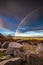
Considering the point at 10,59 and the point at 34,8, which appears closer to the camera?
Answer: the point at 10,59

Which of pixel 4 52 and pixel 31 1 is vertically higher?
pixel 31 1

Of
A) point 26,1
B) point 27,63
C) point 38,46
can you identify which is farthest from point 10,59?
point 26,1

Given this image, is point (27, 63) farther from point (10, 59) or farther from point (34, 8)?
point (34, 8)

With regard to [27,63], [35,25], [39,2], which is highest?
[39,2]

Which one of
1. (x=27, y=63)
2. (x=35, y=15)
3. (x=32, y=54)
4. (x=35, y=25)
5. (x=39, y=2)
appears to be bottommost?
(x=27, y=63)

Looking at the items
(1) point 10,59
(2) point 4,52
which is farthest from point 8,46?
(1) point 10,59

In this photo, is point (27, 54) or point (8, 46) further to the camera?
point (8, 46)

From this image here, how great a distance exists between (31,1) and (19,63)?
0.94 meters

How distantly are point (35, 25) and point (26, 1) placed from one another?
407mm

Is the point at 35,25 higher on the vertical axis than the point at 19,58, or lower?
higher

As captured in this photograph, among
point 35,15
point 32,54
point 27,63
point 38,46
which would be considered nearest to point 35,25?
point 35,15

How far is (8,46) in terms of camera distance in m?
2.03

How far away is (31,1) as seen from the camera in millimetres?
2010

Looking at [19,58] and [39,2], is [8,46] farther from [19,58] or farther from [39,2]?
[39,2]
